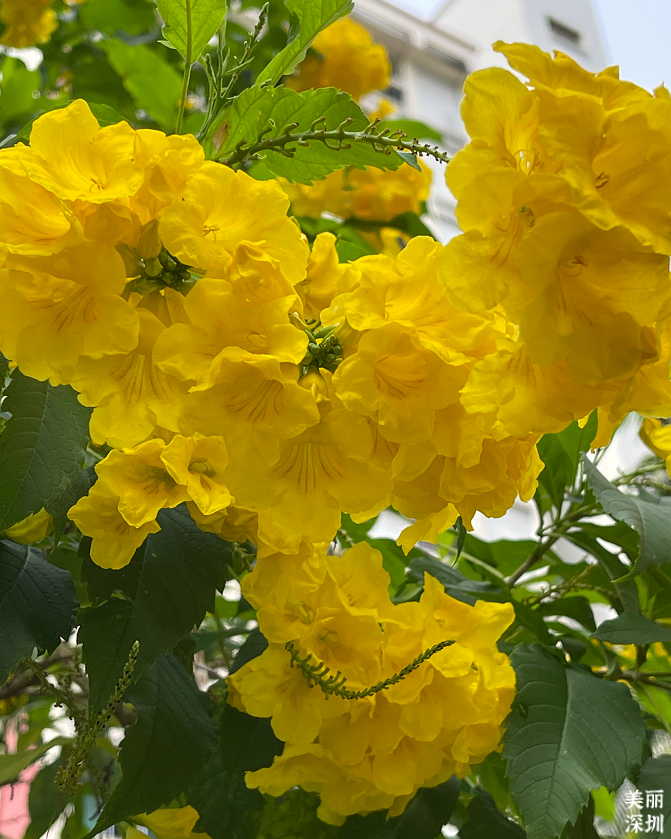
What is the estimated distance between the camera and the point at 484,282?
26 centimetres

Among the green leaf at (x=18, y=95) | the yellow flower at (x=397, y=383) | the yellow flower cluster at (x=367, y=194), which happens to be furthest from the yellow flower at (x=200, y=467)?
the green leaf at (x=18, y=95)

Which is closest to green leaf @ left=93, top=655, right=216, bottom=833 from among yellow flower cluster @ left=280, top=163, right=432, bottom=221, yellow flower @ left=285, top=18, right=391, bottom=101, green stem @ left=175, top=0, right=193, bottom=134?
green stem @ left=175, top=0, right=193, bottom=134

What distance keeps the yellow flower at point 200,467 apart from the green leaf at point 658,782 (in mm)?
384

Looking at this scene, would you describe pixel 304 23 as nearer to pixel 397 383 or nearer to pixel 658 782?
pixel 397 383

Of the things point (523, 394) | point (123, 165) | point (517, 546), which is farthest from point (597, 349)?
point (517, 546)

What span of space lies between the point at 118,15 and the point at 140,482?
1043 mm

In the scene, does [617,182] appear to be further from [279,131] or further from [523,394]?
[279,131]

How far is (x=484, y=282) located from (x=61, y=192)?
0.52 ft

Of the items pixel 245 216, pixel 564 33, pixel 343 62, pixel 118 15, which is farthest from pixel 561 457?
pixel 564 33

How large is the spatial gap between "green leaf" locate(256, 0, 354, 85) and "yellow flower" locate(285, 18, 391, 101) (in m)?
0.82

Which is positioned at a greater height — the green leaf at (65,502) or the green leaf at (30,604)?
the green leaf at (65,502)

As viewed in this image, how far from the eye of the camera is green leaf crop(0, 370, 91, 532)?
1.12ft

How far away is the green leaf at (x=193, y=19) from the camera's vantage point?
0.39 m

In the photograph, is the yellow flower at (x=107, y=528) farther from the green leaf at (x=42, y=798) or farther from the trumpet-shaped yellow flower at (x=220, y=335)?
the green leaf at (x=42, y=798)
